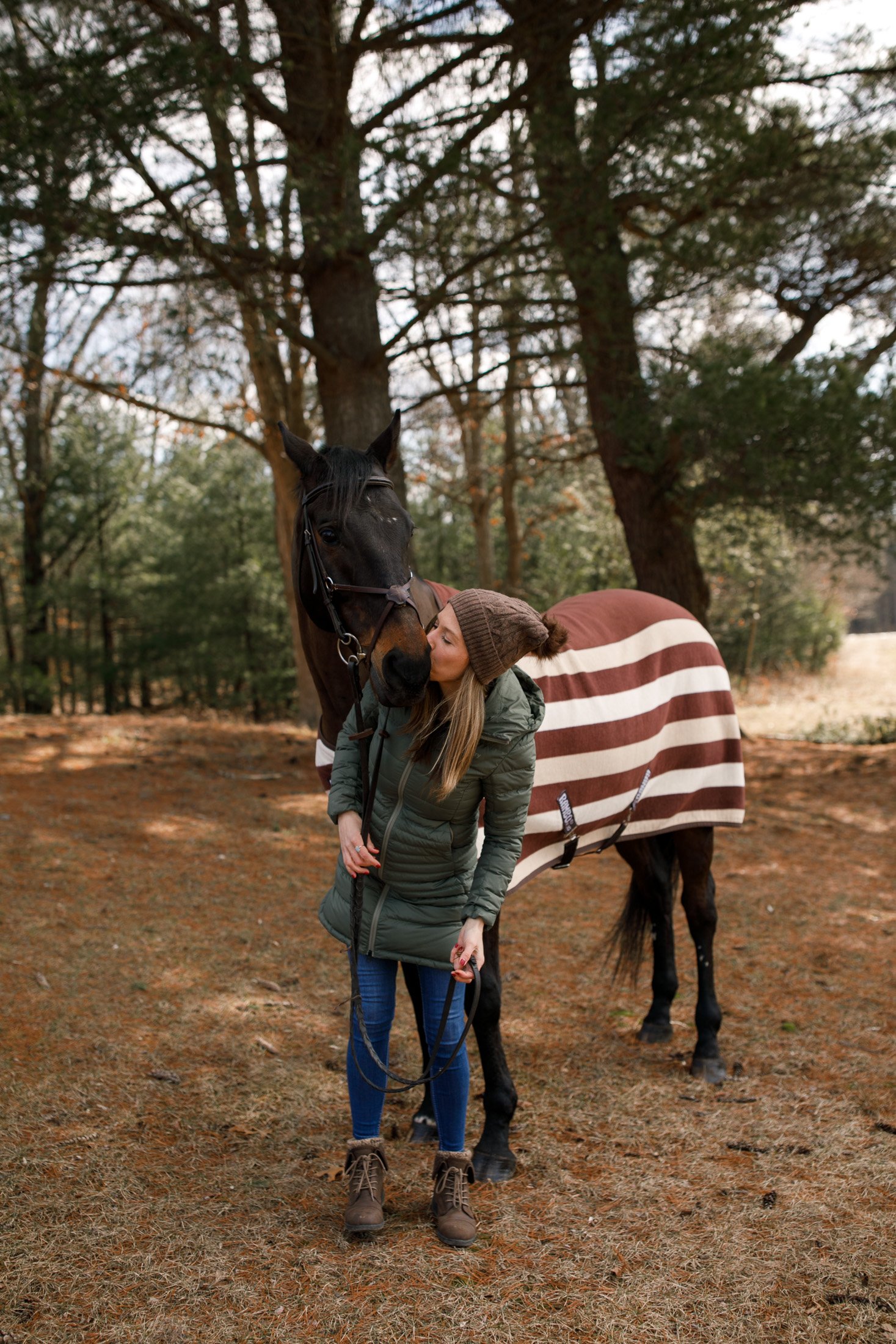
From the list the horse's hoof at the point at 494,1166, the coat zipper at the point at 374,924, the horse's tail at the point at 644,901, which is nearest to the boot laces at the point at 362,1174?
the horse's hoof at the point at 494,1166

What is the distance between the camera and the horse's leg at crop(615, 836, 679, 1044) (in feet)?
12.0

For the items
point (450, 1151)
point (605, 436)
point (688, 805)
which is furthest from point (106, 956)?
point (605, 436)

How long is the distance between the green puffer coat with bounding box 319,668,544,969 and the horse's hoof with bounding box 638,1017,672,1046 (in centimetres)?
172

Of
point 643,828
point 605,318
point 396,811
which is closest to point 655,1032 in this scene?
point 643,828

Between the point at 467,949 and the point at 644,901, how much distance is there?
1.85 m

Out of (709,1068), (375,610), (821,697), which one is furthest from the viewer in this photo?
(821,697)

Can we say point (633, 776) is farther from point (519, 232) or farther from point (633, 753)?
point (519, 232)

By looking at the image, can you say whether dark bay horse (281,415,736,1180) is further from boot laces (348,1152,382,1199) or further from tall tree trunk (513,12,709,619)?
tall tree trunk (513,12,709,619)

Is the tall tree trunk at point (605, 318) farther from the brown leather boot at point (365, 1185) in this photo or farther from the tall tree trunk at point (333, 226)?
the brown leather boot at point (365, 1185)

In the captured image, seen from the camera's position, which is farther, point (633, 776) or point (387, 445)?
point (633, 776)

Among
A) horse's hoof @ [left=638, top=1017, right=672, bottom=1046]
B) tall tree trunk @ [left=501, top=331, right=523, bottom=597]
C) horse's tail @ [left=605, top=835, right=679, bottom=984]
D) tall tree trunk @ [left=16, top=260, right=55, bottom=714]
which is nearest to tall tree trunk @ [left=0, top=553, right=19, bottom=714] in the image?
tall tree trunk @ [left=16, top=260, right=55, bottom=714]

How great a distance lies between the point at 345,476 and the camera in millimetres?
2574

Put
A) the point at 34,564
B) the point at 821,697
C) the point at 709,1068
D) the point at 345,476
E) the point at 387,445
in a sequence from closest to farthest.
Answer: the point at 345,476 < the point at 387,445 < the point at 709,1068 < the point at 34,564 < the point at 821,697

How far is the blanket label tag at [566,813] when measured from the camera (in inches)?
114
